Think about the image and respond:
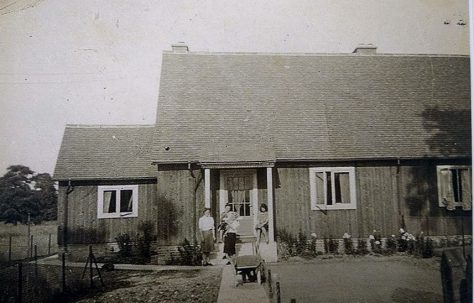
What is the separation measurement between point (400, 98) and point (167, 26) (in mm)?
4667

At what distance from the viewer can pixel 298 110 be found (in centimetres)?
718

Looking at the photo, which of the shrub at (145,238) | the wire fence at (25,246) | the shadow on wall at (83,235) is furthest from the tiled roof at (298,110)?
the wire fence at (25,246)

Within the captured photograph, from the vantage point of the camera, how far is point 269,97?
7.12 m

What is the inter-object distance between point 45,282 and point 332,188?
18.2ft

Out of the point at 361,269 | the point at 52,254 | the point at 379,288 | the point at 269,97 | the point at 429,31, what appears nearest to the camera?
the point at 379,288

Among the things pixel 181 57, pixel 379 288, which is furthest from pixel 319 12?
pixel 379 288

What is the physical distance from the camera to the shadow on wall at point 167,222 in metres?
7.10

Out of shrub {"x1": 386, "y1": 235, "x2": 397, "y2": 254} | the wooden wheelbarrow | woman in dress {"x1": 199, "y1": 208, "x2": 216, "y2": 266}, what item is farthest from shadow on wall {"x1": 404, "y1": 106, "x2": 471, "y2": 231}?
woman in dress {"x1": 199, "y1": 208, "x2": 216, "y2": 266}

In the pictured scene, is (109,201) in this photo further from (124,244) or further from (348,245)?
(348,245)

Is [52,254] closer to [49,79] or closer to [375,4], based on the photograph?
[49,79]

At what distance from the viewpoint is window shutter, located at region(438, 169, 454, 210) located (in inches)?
249

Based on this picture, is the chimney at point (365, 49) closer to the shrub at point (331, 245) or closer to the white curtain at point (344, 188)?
the white curtain at point (344, 188)

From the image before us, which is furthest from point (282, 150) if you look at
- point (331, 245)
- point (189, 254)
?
point (189, 254)

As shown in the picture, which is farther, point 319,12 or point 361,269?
point 361,269
